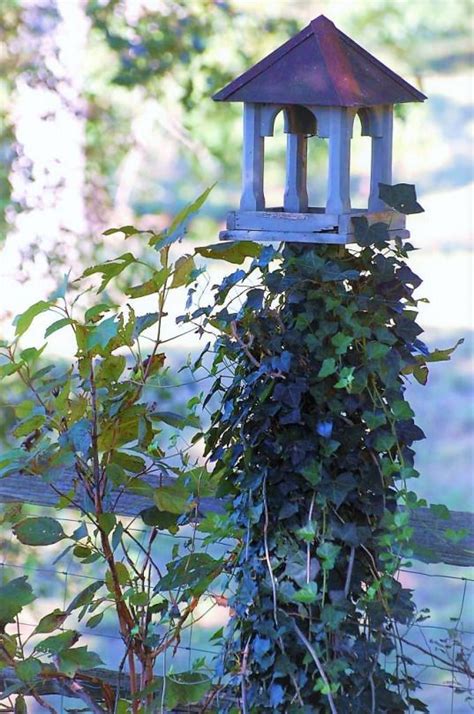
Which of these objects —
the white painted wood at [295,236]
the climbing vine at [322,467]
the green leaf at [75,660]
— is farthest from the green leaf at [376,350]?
the green leaf at [75,660]

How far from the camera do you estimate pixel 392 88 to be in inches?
51.4

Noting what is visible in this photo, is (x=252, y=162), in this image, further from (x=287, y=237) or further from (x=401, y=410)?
(x=401, y=410)

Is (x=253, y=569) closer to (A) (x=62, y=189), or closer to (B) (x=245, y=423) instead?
(B) (x=245, y=423)

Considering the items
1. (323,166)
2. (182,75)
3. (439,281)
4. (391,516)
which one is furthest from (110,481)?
(439,281)

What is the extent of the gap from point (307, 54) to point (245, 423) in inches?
17.3

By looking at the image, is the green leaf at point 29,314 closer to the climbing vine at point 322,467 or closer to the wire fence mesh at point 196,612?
the climbing vine at point 322,467

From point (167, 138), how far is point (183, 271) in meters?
3.62

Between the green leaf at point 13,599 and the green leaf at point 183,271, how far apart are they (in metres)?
0.43

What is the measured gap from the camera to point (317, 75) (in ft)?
4.05

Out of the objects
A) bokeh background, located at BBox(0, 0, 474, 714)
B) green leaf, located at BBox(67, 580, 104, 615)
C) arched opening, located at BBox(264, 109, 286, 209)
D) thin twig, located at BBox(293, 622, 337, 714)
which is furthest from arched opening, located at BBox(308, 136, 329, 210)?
thin twig, located at BBox(293, 622, 337, 714)

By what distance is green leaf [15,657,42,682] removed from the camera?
1.31m

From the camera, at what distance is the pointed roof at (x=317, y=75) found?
4.02 feet

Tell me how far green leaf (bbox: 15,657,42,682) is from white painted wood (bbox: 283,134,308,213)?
0.64 m

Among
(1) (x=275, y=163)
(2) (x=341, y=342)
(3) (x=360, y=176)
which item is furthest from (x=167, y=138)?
(2) (x=341, y=342)
